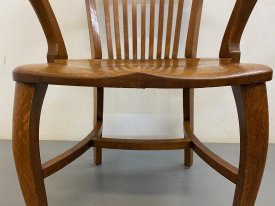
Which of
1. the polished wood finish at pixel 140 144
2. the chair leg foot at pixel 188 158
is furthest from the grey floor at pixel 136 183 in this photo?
the polished wood finish at pixel 140 144

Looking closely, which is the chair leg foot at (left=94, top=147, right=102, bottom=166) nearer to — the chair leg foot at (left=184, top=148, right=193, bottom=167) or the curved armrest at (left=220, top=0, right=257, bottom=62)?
the chair leg foot at (left=184, top=148, right=193, bottom=167)

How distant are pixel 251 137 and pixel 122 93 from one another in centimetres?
75

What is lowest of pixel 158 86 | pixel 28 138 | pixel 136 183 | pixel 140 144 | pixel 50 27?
pixel 136 183

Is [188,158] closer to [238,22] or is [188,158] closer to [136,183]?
[136,183]

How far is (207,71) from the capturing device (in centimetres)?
52

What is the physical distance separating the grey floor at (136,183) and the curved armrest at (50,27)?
413 mm

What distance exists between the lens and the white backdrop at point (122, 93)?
116 centimetres

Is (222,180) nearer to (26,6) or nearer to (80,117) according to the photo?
(80,117)

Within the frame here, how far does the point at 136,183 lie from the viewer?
3.01ft

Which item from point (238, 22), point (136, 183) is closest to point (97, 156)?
point (136, 183)

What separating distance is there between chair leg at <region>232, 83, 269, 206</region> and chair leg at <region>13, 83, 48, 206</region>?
0.39 m

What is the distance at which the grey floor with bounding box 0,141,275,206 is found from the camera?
32.3 inches

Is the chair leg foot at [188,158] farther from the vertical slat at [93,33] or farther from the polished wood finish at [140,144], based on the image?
the vertical slat at [93,33]

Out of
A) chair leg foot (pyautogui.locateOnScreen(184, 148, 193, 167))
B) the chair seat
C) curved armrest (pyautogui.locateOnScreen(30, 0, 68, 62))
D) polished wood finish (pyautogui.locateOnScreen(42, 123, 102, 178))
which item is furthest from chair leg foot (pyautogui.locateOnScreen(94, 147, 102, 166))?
the chair seat
